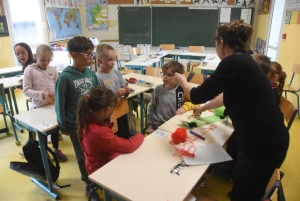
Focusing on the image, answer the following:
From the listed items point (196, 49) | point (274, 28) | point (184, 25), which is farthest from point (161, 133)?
point (184, 25)

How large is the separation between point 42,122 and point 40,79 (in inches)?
28.5

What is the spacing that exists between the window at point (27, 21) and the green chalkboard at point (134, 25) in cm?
219

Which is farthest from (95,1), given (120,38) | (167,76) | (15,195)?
(15,195)

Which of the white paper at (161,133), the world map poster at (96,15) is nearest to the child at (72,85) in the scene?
the white paper at (161,133)

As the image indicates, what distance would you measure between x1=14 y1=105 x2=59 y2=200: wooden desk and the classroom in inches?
0.4

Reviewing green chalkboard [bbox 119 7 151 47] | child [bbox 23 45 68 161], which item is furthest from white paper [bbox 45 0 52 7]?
child [bbox 23 45 68 161]

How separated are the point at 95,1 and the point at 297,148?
6018mm

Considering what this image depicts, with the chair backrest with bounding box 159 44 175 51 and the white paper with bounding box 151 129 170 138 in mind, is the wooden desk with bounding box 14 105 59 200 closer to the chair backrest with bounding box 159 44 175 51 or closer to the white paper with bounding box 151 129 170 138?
the white paper with bounding box 151 129 170 138

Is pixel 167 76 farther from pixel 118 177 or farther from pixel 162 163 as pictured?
pixel 118 177

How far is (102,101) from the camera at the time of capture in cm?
142

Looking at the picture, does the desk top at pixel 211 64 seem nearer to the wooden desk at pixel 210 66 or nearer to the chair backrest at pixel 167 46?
the wooden desk at pixel 210 66

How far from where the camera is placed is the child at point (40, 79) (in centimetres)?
232

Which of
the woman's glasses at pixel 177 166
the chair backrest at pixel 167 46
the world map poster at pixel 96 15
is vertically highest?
the world map poster at pixel 96 15

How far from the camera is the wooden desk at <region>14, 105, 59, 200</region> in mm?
1855
